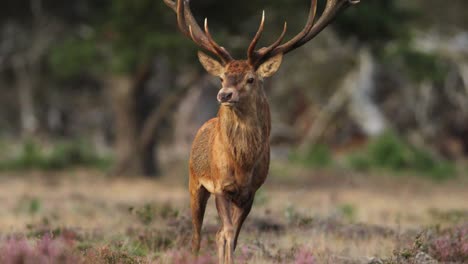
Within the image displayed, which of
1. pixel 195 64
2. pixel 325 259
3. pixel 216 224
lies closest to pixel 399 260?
pixel 325 259

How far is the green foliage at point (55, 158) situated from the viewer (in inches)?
925

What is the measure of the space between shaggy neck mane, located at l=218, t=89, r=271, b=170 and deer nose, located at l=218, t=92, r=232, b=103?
0.25 m

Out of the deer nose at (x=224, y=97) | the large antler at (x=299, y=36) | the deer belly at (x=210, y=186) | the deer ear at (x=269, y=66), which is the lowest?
the deer belly at (x=210, y=186)

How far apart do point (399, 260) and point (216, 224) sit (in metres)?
3.26

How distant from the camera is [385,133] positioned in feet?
76.1

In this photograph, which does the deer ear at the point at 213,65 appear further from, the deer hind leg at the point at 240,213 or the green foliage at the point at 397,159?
the green foliage at the point at 397,159

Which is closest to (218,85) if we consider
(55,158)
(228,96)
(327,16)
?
(55,158)

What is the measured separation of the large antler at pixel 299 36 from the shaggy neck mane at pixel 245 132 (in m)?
0.34

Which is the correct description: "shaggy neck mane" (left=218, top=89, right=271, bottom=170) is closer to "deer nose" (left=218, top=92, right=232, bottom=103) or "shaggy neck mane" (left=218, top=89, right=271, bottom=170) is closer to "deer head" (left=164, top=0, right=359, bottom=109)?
"deer head" (left=164, top=0, right=359, bottom=109)

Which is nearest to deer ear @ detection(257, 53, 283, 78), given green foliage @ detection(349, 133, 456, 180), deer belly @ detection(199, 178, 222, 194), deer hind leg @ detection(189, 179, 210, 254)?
deer belly @ detection(199, 178, 222, 194)

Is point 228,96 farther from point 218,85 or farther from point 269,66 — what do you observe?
point 218,85

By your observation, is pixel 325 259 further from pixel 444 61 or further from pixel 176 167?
pixel 444 61

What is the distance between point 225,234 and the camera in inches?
295

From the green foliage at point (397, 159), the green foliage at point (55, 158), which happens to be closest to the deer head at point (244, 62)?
the green foliage at point (397, 159)
